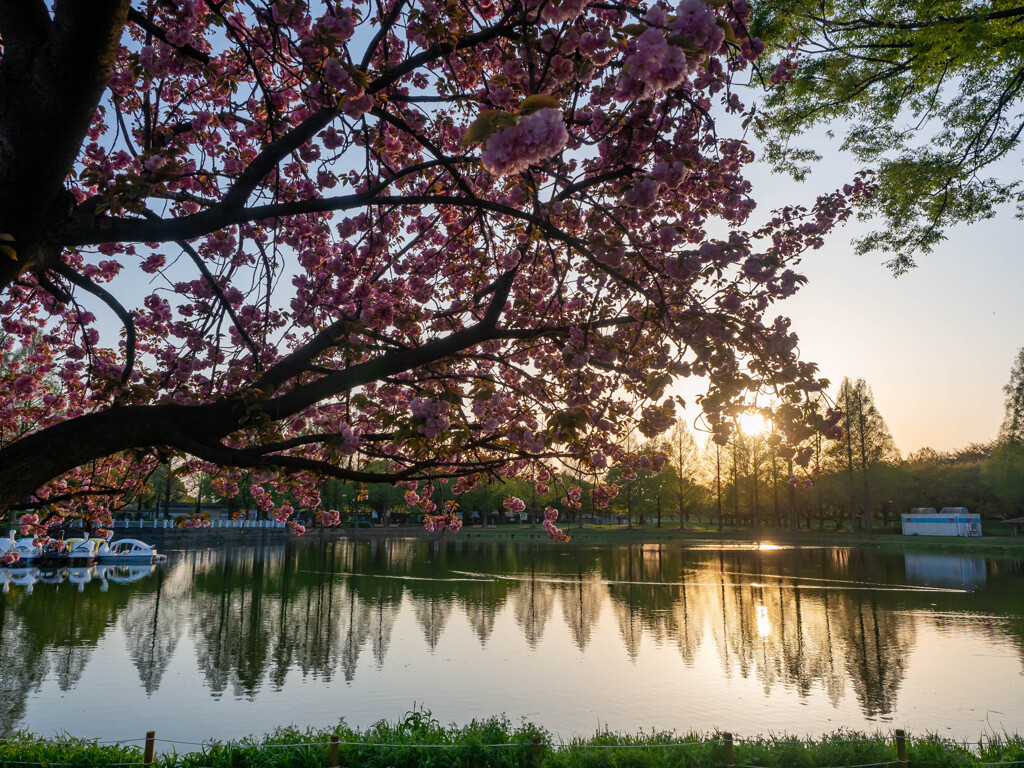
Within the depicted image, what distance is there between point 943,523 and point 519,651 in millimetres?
61421

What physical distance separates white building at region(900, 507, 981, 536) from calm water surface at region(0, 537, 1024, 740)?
32102mm

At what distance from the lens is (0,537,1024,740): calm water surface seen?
13.3 meters

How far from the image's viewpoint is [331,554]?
49.8 meters

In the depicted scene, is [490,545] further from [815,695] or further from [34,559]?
[815,695]

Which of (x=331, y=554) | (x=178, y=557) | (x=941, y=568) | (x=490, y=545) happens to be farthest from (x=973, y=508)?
(x=178, y=557)

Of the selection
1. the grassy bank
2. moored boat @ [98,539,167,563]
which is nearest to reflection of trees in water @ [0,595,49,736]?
moored boat @ [98,539,167,563]

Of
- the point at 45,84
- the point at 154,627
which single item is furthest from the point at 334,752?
the point at 154,627

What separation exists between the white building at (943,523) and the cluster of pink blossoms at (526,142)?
7345cm

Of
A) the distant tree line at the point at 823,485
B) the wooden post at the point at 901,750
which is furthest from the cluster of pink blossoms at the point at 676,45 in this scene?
the distant tree line at the point at 823,485

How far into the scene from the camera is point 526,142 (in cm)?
278

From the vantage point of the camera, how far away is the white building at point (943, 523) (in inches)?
2425

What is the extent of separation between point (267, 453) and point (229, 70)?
4055 millimetres

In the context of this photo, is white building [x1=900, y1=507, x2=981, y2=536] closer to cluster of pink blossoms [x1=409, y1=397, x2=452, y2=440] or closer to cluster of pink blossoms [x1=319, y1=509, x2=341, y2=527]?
cluster of pink blossoms [x1=319, y1=509, x2=341, y2=527]

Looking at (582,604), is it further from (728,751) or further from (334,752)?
(334,752)
